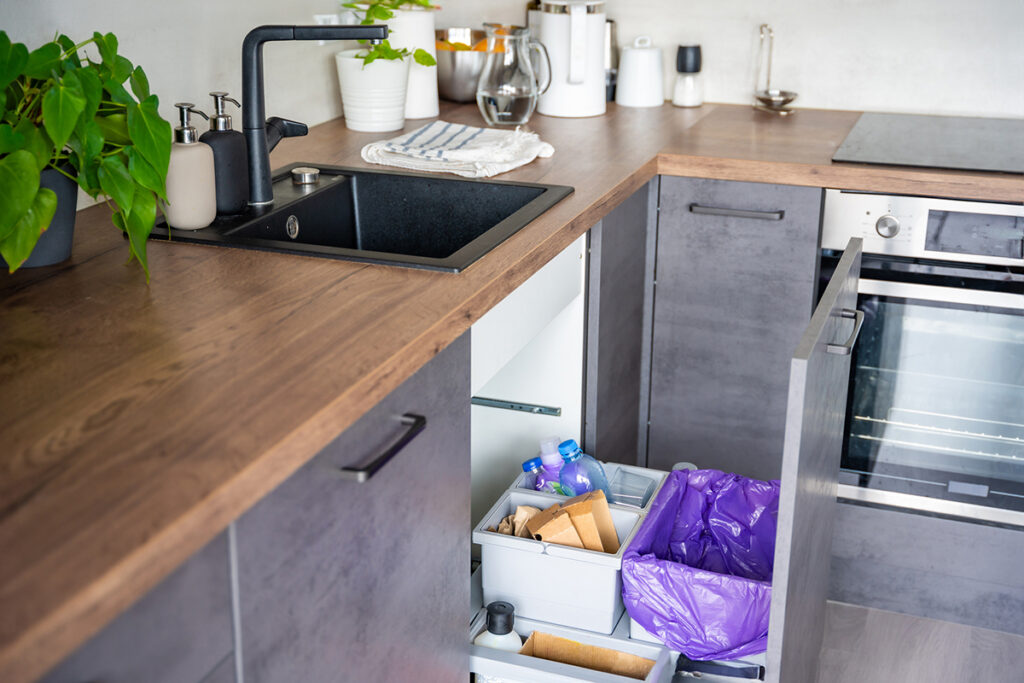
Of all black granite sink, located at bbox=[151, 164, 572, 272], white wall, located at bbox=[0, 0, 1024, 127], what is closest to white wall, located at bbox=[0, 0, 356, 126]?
white wall, located at bbox=[0, 0, 1024, 127]

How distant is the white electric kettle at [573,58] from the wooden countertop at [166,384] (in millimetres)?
789

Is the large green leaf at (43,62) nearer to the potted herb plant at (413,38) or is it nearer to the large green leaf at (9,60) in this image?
the large green leaf at (9,60)

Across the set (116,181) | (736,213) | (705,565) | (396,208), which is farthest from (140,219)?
(736,213)

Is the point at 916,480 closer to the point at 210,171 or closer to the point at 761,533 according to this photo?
the point at 761,533

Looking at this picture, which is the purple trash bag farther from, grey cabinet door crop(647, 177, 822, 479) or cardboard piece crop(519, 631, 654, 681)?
grey cabinet door crop(647, 177, 822, 479)

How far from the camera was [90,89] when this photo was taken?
1.16m

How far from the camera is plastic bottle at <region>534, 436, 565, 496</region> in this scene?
5.94 ft

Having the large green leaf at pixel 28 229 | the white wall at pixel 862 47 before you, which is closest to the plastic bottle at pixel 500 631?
the large green leaf at pixel 28 229

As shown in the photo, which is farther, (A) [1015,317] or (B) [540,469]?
(A) [1015,317]

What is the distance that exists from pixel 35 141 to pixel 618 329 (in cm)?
118

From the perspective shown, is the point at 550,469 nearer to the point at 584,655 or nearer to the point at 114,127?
the point at 584,655

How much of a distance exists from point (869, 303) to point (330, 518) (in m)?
1.42

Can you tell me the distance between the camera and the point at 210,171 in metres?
1.46

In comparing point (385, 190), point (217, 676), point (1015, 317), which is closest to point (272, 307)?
point (217, 676)
